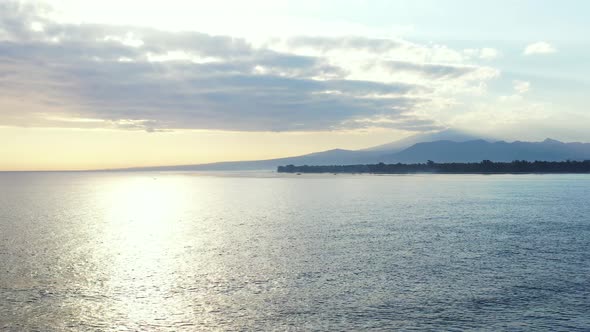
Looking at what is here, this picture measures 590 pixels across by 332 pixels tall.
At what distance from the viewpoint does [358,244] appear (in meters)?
47.3

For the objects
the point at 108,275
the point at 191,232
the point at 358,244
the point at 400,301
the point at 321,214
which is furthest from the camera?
the point at 321,214

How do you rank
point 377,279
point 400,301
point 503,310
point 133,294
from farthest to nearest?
point 377,279, point 133,294, point 400,301, point 503,310

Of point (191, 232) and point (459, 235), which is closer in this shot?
point (459, 235)

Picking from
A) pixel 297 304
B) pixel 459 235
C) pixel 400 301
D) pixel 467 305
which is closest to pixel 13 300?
pixel 297 304

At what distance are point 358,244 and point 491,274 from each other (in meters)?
15.0

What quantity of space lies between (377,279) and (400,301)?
16.8 feet

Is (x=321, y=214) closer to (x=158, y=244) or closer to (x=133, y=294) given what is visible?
(x=158, y=244)

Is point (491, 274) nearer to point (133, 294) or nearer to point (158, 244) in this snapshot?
point (133, 294)

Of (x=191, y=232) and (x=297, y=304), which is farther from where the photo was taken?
(x=191, y=232)

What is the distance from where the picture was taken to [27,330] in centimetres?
2322

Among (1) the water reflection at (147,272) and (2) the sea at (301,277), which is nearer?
(2) the sea at (301,277)

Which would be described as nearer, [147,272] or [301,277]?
[301,277]

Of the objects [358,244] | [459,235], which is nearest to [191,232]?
[358,244]

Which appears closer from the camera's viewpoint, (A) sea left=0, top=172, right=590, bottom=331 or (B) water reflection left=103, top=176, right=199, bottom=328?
(A) sea left=0, top=172, right=590, bottom=331
